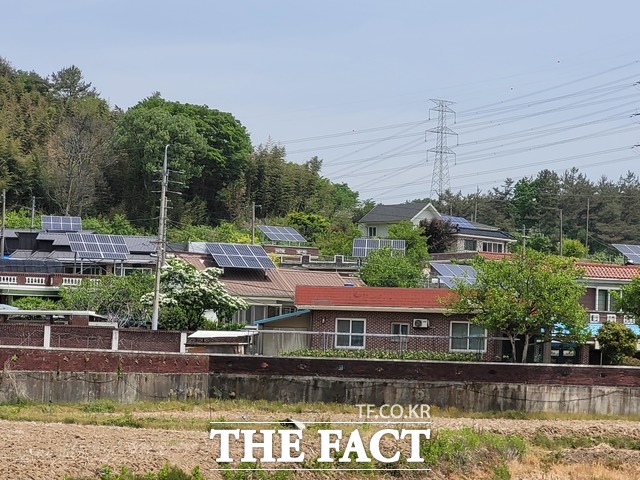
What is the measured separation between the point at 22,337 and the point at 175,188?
57921 mm

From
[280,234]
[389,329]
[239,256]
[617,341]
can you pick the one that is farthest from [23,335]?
[280,234]

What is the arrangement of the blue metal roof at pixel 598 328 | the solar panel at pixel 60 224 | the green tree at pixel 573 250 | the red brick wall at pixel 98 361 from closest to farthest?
1. the red brick wall at pixel 98 361
2. the blue metal roof at pixel 598 328
3. the solar panel at pixel 60 224
4. the green tree at pixel 573 250

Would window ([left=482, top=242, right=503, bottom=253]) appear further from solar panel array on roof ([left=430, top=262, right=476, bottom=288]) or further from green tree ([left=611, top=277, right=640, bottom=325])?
green tree ([left=611, top=277, right=640, bottom=325])

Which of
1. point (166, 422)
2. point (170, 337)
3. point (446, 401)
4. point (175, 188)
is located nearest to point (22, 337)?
point (170, 337)

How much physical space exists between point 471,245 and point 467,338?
54.1 meters

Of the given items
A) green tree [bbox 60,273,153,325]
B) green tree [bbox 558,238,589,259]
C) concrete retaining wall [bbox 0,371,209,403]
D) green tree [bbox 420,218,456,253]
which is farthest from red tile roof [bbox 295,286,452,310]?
green tree [bbox 558,238,589,259]

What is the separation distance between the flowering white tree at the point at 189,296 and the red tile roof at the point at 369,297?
663cm

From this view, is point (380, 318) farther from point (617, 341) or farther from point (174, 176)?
point (174, 176)

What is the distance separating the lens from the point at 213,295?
171 feet

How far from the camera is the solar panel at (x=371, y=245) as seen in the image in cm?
8016

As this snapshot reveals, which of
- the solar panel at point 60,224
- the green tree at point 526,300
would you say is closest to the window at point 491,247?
the solar panel at point 60,224

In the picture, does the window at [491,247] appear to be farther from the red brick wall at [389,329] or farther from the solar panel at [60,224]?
the red brick wall at [389,329]

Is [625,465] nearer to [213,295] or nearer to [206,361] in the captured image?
[206,361]

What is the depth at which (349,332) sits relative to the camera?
46719mm
